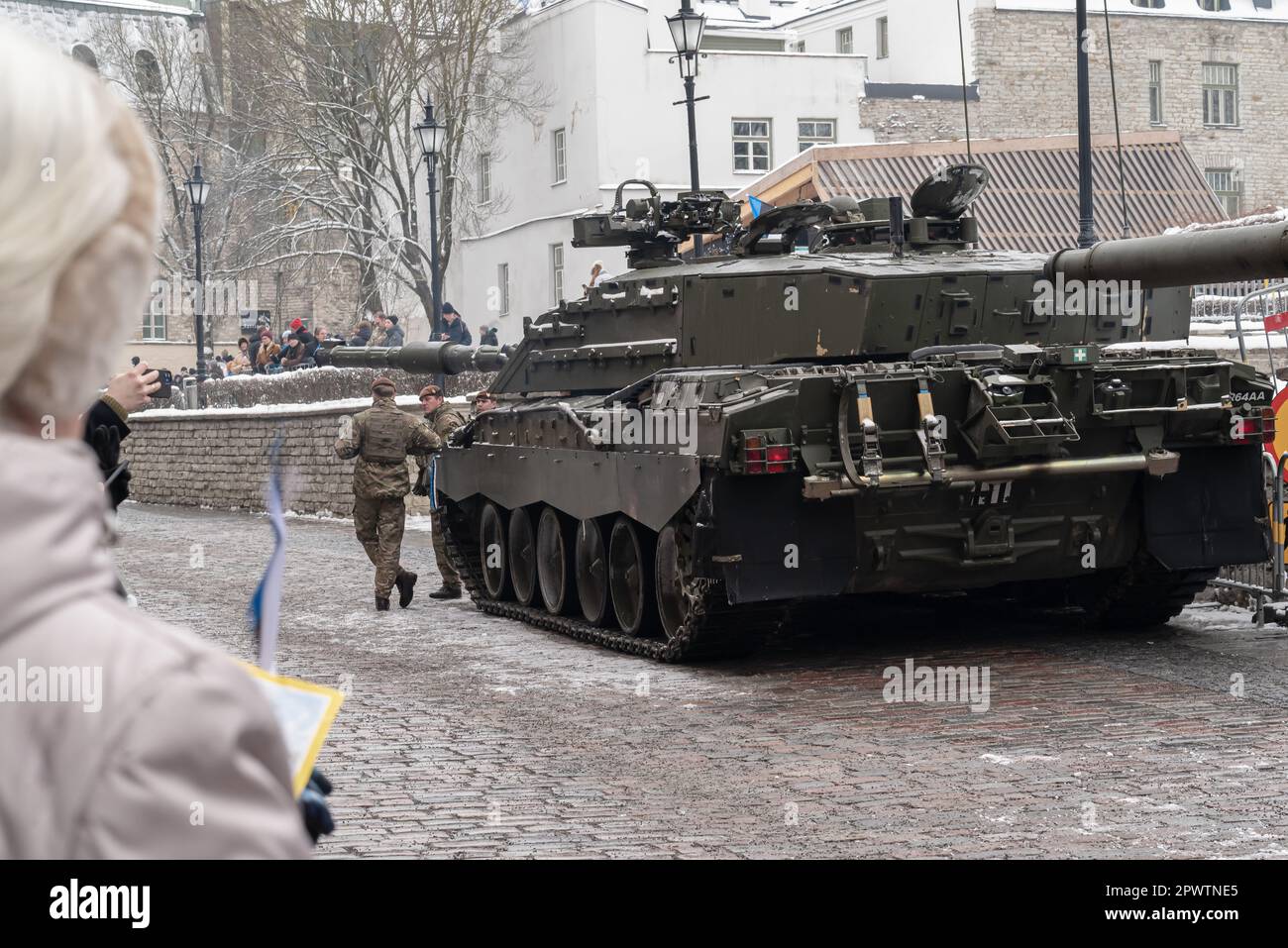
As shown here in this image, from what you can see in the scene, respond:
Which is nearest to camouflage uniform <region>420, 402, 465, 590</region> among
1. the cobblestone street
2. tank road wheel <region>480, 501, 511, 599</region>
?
tank road wheel <region>480, 501, 511, 599</region>

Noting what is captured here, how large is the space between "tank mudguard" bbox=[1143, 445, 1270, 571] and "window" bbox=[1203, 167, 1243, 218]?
35.7 meters

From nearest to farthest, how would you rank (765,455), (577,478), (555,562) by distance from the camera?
1. (765,455)
2. (577,478)
3. (555,562)

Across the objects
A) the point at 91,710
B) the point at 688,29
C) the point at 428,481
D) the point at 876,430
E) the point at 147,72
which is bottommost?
the point at 428,481

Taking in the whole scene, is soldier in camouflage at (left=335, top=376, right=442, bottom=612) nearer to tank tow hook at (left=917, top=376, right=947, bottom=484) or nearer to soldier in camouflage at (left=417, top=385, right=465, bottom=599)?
soldier in camouflage at (left=417, top=385, right=465, bottom=599)

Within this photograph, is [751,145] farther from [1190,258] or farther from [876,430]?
[1190,258]

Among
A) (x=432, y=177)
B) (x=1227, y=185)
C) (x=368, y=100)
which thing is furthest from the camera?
(x=1227, y=185)

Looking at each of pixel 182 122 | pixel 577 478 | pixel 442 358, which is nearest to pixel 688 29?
pixel 442 358

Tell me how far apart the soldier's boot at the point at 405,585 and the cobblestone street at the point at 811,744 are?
3.96 feet

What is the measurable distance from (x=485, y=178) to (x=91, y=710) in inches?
1789

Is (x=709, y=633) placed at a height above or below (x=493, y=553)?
below

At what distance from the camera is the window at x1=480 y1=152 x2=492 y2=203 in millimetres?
45719

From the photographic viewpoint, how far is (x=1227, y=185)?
4656cm

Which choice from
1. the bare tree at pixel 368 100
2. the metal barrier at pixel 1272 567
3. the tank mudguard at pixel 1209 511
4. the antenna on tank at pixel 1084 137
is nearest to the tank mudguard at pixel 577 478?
the tank mudguard at pixel 1209 511
